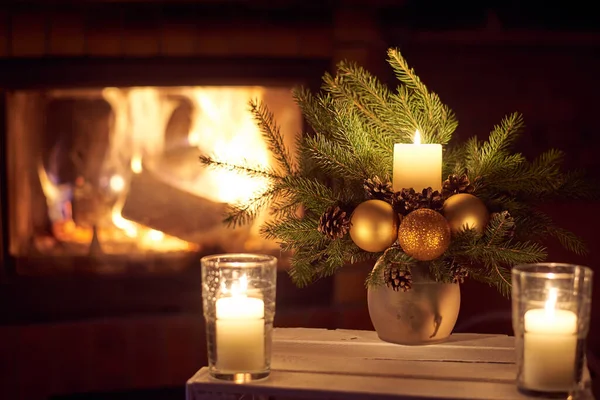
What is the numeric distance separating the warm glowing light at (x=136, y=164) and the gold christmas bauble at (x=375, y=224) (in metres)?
1.18

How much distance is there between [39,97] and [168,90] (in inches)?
13.2

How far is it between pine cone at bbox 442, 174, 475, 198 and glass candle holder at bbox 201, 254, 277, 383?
29 cm

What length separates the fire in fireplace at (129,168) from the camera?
212 cm

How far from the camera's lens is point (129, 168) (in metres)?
2.14

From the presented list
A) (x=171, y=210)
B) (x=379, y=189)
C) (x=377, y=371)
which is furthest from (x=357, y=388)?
(x=171, y=210)

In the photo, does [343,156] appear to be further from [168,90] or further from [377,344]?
[168,90]

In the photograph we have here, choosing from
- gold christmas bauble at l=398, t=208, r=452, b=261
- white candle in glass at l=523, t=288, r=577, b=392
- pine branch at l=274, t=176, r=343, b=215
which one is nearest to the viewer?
white candle in glass at l=523, t=288, r=577, b=392

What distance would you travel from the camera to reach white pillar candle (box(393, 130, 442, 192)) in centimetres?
110

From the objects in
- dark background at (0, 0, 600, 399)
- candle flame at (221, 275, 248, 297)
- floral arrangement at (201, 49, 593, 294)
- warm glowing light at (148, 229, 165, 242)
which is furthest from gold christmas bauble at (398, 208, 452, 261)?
warm glowing light at (148, 229, 165, 242)

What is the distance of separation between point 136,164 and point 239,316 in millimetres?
1255

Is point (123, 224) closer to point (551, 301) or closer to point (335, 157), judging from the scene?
point (335, 157)

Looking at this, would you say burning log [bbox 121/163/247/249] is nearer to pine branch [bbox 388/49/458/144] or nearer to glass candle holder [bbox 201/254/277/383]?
pine branch [bbox 388/49/458/144]

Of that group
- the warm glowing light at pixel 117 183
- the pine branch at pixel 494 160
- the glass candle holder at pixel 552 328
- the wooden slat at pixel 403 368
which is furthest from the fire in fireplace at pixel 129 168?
the glass candle holder at pixel 552 328

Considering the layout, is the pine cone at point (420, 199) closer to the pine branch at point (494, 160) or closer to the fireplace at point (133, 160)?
the pine branch at point (494, 160)
